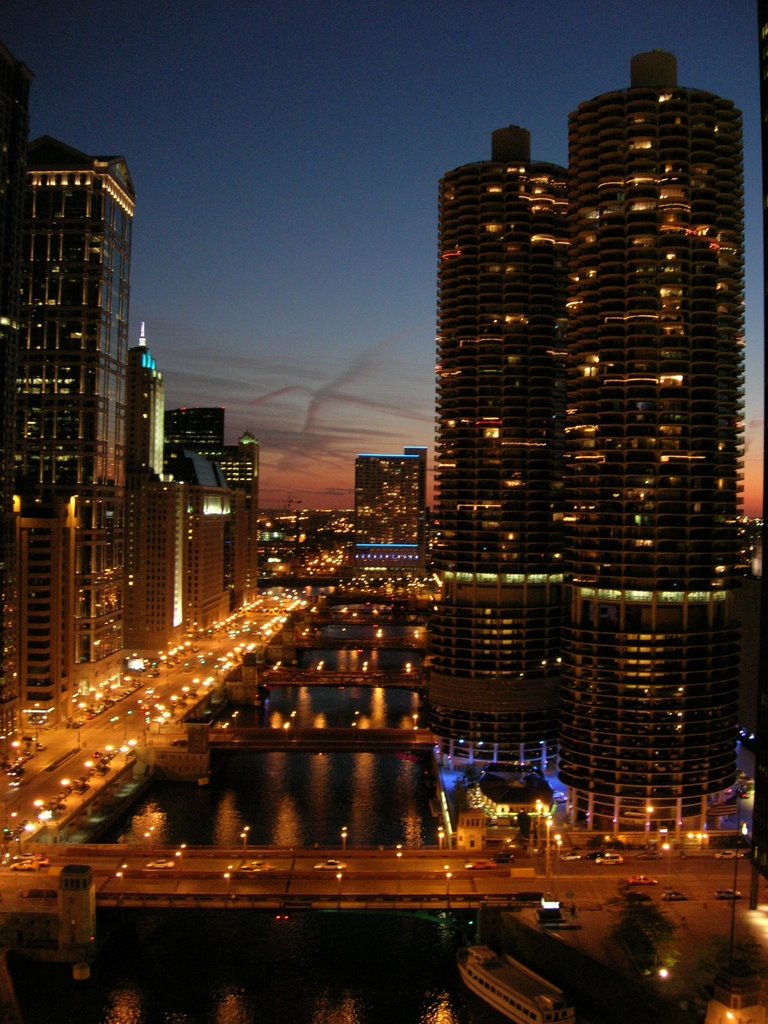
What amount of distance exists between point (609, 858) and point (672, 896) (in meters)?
7.44

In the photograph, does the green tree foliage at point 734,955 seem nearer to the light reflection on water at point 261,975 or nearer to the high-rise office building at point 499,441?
the light reflection on water at point 261,975

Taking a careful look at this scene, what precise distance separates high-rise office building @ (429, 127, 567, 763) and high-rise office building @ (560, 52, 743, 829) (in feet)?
49.9

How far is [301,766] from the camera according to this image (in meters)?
109

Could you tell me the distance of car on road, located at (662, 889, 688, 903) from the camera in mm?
65812

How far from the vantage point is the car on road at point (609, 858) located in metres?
72.8

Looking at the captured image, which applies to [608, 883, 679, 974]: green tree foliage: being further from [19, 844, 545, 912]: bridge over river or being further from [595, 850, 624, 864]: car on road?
[595, 850, 624, 864]: car on road

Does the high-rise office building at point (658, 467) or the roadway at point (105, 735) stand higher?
the high-rise office building at point (658, 467)

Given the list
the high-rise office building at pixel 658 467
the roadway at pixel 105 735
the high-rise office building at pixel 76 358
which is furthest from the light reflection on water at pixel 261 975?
the high-rise office building at pixel 76 358

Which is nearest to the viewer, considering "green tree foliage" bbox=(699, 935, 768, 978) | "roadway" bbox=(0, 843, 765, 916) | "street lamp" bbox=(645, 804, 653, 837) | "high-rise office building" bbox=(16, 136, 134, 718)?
"green tree foliage" bbox=(699, 935, 768, 978)

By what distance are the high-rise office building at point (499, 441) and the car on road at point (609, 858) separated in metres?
25.5

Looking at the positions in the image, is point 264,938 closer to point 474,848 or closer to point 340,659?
point 474,848

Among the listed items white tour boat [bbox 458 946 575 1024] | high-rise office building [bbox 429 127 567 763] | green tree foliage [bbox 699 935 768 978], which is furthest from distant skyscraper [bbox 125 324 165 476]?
green tree foliage [bbox 699 935 768 978]

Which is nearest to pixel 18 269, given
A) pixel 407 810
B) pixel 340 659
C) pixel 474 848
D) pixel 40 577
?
pixel 40 577

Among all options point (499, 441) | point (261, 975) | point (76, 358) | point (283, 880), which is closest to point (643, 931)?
point (261, 975)
